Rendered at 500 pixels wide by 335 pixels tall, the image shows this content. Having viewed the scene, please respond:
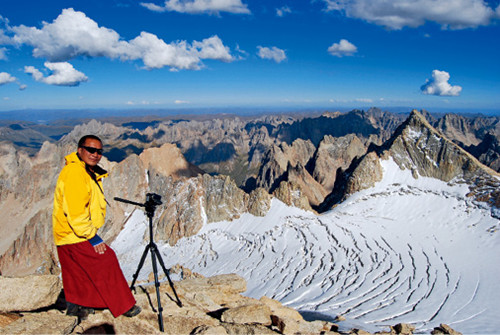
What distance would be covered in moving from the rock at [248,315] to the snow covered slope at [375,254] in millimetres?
29777

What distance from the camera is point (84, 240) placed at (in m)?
7.47

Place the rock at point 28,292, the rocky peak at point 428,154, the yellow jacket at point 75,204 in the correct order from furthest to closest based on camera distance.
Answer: the rocky peak at point 428,154 < the rock at point 28,292 < the yellow jacket at point 75,204

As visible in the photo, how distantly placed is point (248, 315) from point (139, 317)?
12.9 feet

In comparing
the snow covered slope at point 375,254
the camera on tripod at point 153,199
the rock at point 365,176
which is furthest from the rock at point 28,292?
the rock at point 365,176

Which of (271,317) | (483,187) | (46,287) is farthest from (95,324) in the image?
(483,187)

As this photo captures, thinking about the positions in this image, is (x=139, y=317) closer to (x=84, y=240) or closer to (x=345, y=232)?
(x=84, y=240)

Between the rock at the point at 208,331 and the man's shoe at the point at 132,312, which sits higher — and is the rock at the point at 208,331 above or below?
below

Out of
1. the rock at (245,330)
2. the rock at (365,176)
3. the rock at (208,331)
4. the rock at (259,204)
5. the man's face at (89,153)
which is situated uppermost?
the man's face at (89,153)

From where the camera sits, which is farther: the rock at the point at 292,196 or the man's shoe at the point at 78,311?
the rock at the point at 292,196

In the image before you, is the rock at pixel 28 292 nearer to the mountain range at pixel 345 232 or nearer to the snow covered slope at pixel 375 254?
the snow covered slope at pixel 375 254

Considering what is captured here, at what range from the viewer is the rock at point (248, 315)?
33.6 ft

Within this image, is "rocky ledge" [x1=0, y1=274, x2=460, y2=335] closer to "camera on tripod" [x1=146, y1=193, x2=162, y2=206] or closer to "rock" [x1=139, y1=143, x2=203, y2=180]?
"camera on tripod" [x1=146, y1=193, x2=162, y2=206]

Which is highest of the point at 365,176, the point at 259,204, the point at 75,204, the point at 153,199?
the point at 75,204

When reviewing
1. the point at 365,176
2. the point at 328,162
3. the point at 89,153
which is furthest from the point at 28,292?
the point at 328,162
